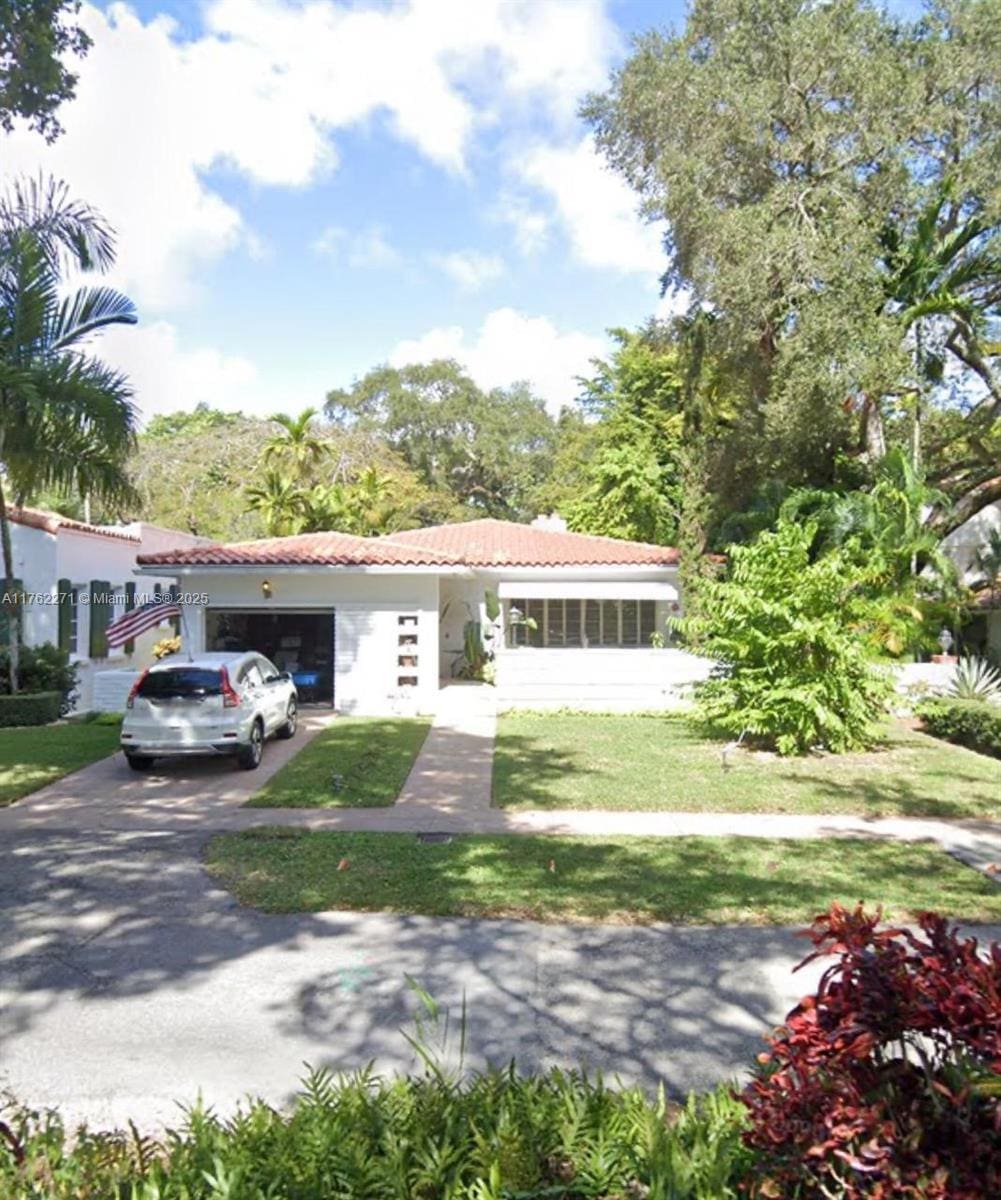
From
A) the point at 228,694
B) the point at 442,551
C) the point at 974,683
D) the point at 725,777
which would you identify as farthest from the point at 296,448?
the point at 725,777

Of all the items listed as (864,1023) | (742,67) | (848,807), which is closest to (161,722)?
(848,807)

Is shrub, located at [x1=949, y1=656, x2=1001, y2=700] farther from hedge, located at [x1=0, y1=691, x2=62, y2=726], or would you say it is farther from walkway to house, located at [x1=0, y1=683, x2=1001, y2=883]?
hedge, located at [x1=0, y1=691, x2=62, y2=726]

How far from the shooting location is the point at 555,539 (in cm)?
2662

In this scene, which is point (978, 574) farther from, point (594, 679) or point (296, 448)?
point (296, 448)

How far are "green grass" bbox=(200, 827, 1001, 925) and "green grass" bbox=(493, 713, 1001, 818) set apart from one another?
172 centimetres

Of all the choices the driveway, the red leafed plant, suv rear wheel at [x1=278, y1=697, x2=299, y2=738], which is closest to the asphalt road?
the driveway

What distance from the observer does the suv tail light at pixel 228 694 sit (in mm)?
12211

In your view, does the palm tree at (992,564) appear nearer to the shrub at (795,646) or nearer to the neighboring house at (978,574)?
the neighboring house at (978,574)

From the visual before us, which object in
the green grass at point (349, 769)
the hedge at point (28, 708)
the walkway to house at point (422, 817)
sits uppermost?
the hedge at point (28, 708)

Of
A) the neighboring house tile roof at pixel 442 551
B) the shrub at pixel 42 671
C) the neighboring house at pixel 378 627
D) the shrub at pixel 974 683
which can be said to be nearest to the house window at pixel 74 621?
the neighboring house tile roof at pixel 442 551

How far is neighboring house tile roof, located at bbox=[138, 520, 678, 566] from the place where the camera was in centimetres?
1894

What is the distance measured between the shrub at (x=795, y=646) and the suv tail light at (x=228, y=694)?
6.80 meters

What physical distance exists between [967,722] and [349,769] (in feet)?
33.1

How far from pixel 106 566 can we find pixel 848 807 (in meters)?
23.1
